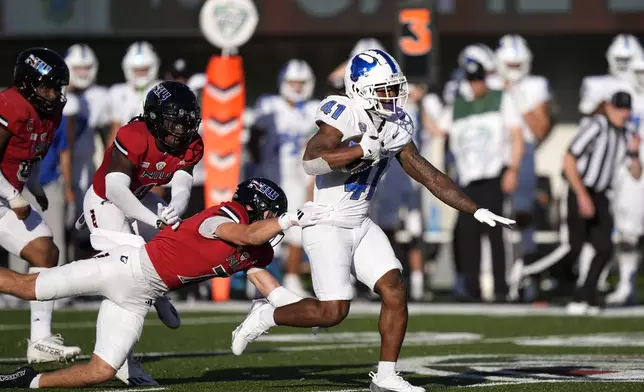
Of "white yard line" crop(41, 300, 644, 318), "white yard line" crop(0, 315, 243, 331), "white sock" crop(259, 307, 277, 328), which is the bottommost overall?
"white yard line" crop(0, 315, 243, 331)

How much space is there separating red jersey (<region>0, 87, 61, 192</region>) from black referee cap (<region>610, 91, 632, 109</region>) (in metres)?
5.75

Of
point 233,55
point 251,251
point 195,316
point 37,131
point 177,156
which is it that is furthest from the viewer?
point 233,55

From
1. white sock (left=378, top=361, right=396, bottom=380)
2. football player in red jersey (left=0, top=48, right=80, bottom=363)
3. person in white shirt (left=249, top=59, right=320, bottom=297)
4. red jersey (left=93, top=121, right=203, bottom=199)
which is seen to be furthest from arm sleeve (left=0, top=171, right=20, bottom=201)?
person in white shirt (left=249, top=59, right=320, bottom=297)

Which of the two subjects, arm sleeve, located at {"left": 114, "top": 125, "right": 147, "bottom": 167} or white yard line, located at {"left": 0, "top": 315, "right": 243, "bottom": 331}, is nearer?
arm sleeve, located at {"left": 114, "top": 125, "right": 147, "bottom": 167}

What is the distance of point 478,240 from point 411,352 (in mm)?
4261

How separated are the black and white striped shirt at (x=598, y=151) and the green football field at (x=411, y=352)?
3.93 feet

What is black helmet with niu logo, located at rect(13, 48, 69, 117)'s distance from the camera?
8.90m

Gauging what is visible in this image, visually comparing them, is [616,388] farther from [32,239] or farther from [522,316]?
[522,316]

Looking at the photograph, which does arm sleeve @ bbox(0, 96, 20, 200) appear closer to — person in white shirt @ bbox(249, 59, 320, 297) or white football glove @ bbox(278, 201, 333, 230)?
white football glove @ bbox(278, 201, 333, 230)

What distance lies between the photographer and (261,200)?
301 inches

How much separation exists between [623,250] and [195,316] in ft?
14.4

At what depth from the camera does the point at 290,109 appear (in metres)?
15.0

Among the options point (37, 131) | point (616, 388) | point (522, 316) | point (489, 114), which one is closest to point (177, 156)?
point (37, 131)

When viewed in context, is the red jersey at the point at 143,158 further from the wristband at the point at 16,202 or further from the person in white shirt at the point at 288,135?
the person in white shirt at the point at 288,135
